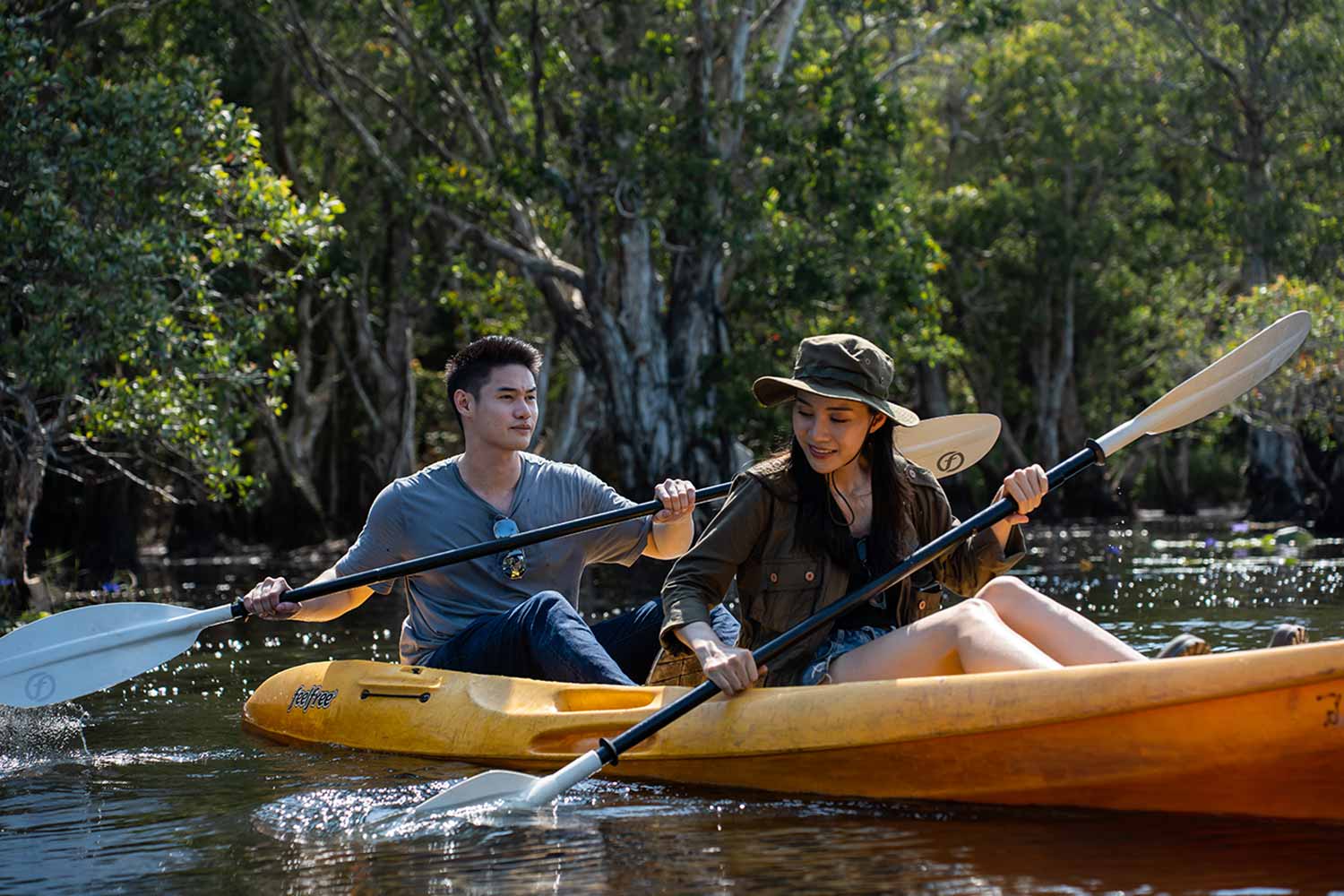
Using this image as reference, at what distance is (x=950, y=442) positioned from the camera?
5.41 meters

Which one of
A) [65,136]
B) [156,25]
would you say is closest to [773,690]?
[65,136]

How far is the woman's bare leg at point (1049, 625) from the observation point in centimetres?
386

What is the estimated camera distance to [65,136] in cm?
987

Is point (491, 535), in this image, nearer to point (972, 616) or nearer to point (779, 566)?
point (779, 566)

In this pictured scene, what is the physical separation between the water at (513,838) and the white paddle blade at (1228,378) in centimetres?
151

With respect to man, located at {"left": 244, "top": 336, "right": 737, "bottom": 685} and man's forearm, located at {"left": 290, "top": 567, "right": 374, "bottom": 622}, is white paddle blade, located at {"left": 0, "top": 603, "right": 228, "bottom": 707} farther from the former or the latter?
man, located at {"left": 244, "top": 336, "right": 737, "bottom": 685}

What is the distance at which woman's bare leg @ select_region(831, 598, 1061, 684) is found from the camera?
12.7 ft

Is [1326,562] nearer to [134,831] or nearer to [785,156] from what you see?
[785,156]

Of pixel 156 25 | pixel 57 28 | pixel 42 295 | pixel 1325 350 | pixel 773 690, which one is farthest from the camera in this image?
pixel 156 25

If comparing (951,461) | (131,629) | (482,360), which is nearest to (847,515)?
(951,461)

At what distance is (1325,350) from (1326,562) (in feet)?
12.5

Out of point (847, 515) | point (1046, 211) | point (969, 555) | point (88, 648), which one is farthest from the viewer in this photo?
point (1046, 211)

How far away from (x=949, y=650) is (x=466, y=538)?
179 cm

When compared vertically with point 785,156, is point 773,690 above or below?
below
